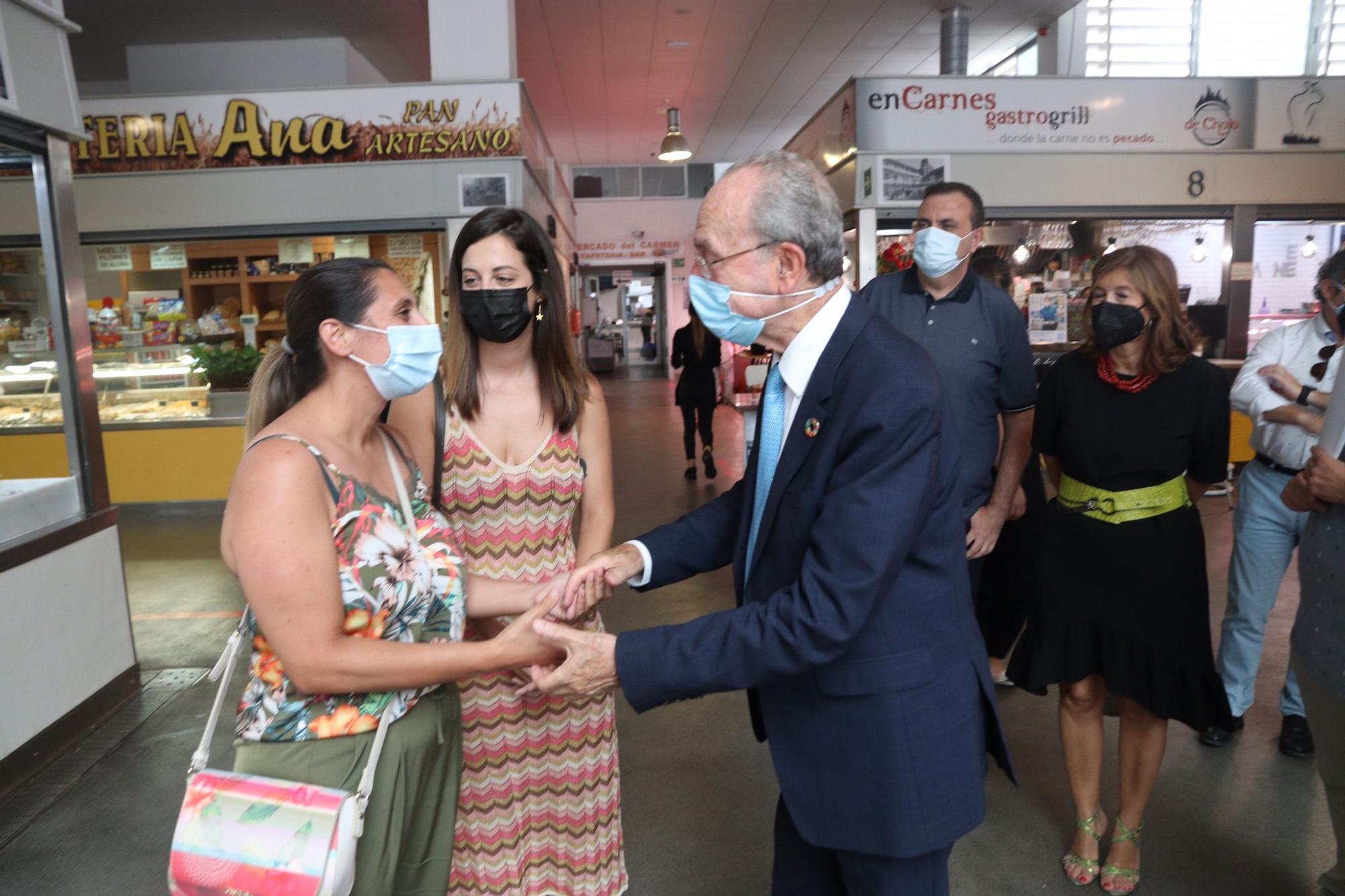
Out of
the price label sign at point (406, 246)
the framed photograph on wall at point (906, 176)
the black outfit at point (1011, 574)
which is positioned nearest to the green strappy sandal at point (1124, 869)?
the black outfit at point (1011, 574)

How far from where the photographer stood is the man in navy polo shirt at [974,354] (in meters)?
2.85

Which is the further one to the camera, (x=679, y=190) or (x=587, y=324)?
(x=587, y=324)

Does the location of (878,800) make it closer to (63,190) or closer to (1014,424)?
(1014,424)

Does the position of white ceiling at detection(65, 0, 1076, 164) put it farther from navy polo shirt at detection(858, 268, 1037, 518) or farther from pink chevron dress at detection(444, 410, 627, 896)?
pink chevron dress at detection(444, 410, 627, 896)

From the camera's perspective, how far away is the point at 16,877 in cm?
270

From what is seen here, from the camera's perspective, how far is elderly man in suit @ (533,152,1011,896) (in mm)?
1337

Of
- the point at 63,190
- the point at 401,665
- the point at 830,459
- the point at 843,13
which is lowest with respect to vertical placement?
the point at 401,665

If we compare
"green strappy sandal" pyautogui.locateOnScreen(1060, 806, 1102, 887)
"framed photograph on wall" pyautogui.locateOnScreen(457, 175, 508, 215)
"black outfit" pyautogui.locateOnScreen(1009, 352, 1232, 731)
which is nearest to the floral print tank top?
"black outfit" pyautogui.locateOnScreen(1009, 352, 1232, 731)

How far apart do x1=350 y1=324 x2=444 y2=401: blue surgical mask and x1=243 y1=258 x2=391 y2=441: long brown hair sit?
0.17 ft

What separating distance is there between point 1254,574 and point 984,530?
1219mm

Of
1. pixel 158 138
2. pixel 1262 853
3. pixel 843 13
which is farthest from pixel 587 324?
pixel 1262 853

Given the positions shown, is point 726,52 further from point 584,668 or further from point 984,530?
point 584,668

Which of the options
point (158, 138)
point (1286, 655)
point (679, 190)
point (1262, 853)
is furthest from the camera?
point (679, 190)

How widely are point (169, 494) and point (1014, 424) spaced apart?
7.00 meters
